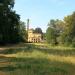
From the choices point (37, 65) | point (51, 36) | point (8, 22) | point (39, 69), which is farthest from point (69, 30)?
point (39, 69)

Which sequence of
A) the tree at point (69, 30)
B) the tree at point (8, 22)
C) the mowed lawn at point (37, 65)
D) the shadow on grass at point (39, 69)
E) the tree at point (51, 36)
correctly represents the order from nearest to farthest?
the shadow on grass at point (39, 69), the mowed lawn at point (37, 65), the tree at point (8, 22), the tree at point (69, 30), the tree at point (51, 36)

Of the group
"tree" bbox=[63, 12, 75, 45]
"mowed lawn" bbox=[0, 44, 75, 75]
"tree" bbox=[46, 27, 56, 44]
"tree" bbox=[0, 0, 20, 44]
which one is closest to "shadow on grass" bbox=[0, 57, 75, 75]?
"mowed lawn" bbox=[0, 44, 75, 75]

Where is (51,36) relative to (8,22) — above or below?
below

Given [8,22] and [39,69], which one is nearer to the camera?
[39,69]

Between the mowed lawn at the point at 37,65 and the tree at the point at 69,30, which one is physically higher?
the tree at the point at 69,30

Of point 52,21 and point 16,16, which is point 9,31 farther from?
point 52,21

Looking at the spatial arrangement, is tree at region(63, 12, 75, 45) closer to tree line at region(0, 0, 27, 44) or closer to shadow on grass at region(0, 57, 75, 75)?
tree line at region(0, 0, 27, 44)

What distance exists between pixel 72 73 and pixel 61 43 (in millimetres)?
84606

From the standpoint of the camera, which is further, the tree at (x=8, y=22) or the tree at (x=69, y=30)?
the tree at (x=69, y=30)

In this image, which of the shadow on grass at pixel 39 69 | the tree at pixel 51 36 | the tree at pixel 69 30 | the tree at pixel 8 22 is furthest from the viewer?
the tree at pixel 51 36

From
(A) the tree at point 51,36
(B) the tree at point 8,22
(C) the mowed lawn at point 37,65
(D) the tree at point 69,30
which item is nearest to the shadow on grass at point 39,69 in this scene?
(C) the mowed lawn at point 37,65

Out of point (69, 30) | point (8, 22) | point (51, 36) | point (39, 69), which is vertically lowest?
point (39, 69)

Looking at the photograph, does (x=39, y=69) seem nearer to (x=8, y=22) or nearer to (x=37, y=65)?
(x=37, y=65)

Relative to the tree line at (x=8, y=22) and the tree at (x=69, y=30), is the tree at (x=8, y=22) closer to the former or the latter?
the tree line at (x=8, y=22)
